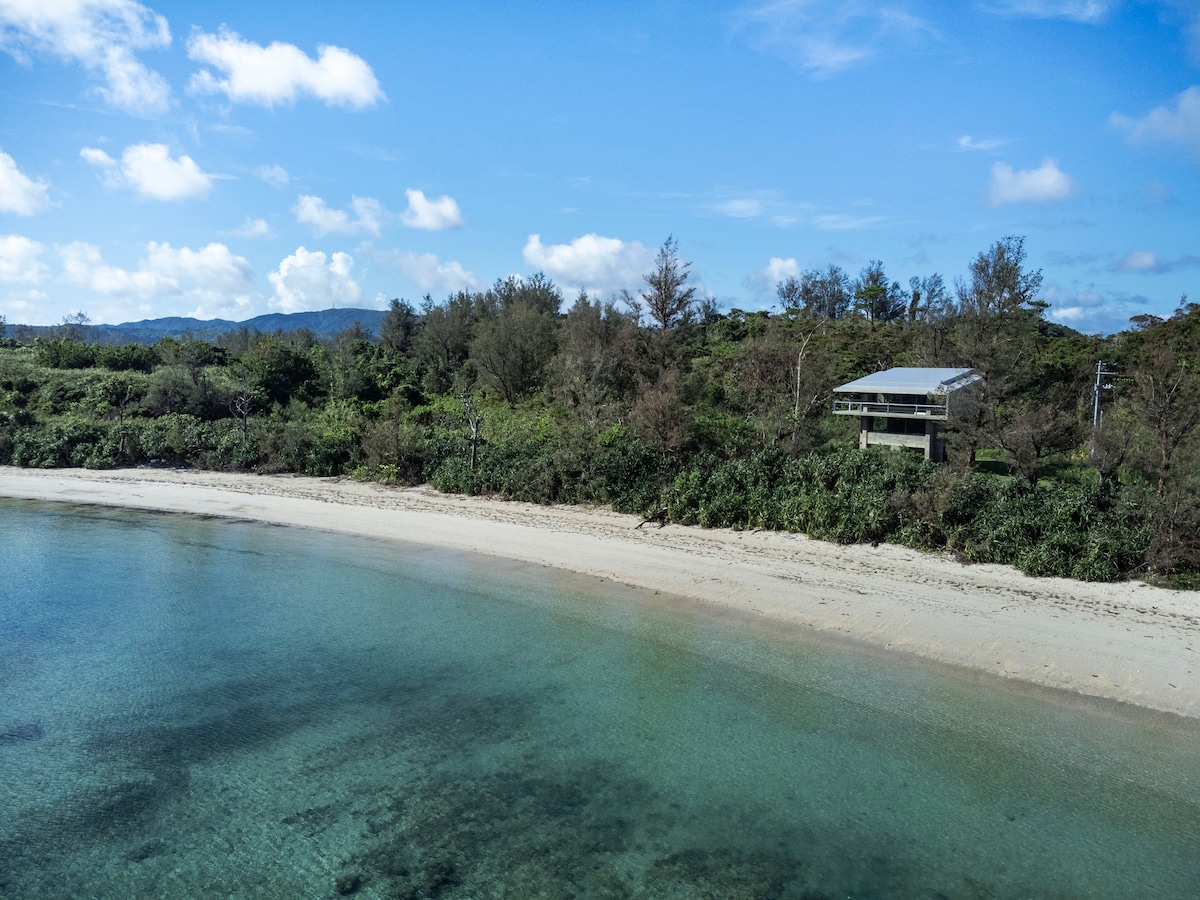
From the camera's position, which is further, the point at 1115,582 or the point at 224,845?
the point at 1115,582

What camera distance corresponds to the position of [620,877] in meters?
7.29

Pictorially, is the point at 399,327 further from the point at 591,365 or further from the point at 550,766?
the point at 550,766

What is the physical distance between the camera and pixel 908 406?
24516mm

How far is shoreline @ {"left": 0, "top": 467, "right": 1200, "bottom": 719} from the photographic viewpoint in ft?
36.8

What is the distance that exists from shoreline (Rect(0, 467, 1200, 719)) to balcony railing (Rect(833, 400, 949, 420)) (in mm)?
9046

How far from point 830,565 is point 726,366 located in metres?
19.7

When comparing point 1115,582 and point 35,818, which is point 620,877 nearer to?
point 35,818

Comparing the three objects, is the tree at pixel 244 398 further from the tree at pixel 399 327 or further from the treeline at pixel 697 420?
the tree at pixel 399 327

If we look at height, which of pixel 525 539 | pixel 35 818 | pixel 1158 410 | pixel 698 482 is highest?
pixel 1158 410

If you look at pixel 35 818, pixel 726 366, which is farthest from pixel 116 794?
pixel 726 366

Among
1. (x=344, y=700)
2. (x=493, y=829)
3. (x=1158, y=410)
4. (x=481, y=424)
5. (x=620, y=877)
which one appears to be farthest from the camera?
(x=481, y=424)

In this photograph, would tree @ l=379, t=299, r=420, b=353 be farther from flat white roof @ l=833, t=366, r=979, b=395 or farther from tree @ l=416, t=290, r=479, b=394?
flat white roof @ l=833, t=366, r=979, b=395

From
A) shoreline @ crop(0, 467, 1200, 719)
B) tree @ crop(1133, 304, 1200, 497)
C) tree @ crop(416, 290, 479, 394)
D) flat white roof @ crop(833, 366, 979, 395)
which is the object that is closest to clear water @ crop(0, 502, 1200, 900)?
shoreline @ crop(0, 467, 1200, 719)

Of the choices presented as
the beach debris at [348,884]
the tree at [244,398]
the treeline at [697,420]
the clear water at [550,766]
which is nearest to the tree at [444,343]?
the treeline at [697,420]
